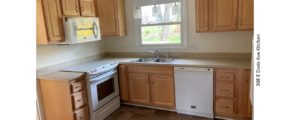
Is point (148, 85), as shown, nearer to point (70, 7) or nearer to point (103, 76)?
point (103, 76)

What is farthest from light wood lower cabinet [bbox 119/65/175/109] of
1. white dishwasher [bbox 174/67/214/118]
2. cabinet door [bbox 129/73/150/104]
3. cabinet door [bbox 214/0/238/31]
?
cabinet door [bbox 214/0/238/31]

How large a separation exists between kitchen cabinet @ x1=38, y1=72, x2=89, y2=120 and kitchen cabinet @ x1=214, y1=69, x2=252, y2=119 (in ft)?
5.92

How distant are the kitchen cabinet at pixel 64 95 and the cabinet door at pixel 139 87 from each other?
0.82 m

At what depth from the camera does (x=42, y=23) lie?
2410mm

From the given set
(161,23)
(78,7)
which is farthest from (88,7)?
(161,23)

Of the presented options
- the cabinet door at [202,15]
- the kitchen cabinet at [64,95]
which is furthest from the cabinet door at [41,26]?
the cabinet door at [202,15]

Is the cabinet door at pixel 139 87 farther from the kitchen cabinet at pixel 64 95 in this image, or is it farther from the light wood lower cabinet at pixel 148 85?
the kitchen cabinet at pixel 64 95

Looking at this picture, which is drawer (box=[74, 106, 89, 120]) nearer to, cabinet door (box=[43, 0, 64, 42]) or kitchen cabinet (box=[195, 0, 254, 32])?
cabinet door (box=[43, 0, 64, 42])

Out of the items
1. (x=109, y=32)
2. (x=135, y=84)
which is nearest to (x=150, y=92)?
(x=135, y=84)

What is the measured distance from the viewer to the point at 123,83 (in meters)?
3.27

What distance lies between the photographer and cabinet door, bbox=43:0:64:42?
2.41m

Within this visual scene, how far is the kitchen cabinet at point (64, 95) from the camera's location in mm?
2434

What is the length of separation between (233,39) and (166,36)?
1086mm
